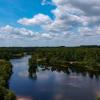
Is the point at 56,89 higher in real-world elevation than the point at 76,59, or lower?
lower

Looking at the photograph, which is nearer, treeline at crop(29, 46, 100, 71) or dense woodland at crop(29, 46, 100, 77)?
dense woodland at crop(29, 46, 100, 77)

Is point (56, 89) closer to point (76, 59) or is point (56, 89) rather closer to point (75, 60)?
point (76, 59)

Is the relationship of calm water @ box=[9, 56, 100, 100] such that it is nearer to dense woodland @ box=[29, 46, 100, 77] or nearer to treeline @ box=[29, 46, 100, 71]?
dense woodland @ box=[29, 46, 100, 77]

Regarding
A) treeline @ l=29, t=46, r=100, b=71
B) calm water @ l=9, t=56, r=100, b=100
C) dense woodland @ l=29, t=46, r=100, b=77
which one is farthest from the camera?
treeline @ l=29, t=46, r=100, b=71

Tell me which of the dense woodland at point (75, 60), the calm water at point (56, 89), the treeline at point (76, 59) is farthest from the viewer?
the treeline at point (76, 59)

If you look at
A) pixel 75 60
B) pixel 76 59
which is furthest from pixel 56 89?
pixel 75 60

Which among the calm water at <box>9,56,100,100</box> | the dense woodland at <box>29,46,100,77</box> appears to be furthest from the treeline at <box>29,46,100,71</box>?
A: the calm water at <box>9,56,100,100</box>

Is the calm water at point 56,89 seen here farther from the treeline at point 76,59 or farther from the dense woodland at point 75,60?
the treeline at point 76,59

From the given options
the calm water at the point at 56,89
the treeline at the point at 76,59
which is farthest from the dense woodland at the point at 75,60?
the calm water at the point at 56,89

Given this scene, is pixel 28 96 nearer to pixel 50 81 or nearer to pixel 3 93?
pixel 3 93

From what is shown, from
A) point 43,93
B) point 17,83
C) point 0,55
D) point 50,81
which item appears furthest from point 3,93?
point 0,55

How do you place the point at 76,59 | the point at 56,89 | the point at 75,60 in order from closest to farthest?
1. the point at 56,89
2. the point at 76,59
3. the point at 75,60
